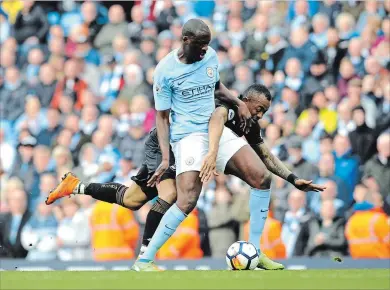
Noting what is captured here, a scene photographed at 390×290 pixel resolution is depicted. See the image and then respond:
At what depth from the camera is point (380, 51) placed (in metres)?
17.7

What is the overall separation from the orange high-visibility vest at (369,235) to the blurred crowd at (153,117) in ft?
0.05

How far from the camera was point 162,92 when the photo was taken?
1077 cm

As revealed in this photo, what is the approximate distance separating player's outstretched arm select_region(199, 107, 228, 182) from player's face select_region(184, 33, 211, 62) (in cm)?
59

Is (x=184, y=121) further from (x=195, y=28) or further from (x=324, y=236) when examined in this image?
(x=324, y=236)

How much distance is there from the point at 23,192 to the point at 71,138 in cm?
178

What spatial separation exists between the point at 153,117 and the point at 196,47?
731 centimetres

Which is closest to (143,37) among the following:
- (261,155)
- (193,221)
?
(193,221)

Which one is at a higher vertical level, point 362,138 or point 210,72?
point 210,72

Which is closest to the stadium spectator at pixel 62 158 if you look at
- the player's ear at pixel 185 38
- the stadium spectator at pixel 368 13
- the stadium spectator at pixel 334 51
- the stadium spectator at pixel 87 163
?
the stadium spectator at pixel 87 163

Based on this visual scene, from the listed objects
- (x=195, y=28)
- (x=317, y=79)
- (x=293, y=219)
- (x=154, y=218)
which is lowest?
(x=293, y=219)

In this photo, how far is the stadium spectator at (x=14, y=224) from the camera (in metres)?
15.9

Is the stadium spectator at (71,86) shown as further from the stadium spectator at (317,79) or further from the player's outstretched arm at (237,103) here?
the player's outstretched arm at (237,103)

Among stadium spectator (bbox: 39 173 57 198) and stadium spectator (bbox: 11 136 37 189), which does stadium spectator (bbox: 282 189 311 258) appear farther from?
stadium spectator (bbox: 11 136 37 189)

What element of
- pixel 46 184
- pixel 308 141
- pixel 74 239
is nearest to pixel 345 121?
pixel 308 141
